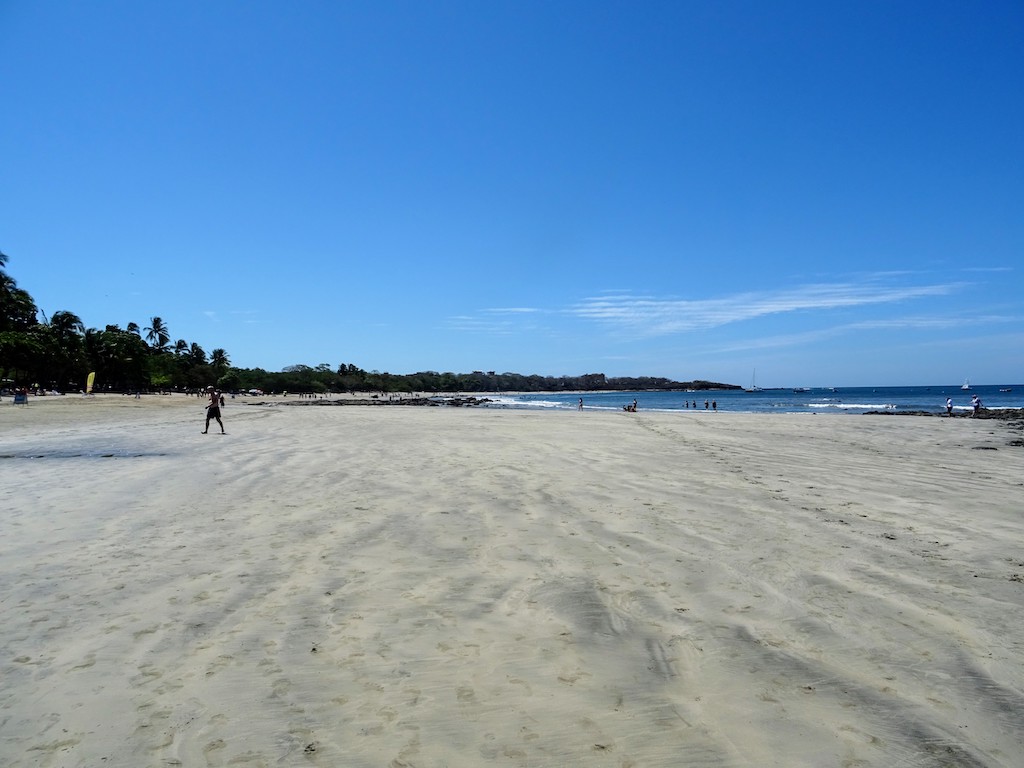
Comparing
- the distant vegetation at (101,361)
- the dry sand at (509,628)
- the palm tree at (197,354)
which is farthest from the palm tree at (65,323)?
the dry sand at (509,628)

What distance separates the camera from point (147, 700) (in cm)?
290

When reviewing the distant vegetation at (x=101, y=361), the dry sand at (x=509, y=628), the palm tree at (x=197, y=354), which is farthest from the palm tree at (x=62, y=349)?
the dry sand at (x=509, y=628)

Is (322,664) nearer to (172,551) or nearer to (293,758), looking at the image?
(293,758)

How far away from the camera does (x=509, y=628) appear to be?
3.79 meters

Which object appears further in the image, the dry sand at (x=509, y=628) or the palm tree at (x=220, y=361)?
the palm tree at (x=220, y=361)

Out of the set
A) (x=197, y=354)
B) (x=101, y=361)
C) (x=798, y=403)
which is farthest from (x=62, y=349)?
(x=798, y=403)

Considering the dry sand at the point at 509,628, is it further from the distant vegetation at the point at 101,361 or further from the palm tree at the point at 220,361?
the palm tree at the point at 220,361

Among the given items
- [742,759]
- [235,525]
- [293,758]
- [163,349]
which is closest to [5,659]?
[293,758]

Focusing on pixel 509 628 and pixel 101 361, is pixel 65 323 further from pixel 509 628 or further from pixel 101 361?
pixel 509 628

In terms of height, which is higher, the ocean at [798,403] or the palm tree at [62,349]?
the palm tree at [62,349]

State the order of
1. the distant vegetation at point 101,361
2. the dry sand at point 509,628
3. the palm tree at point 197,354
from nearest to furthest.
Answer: the dry sand at point 509,628 < the distant vegetation at point 101,361 < the palm tree at point 197,354

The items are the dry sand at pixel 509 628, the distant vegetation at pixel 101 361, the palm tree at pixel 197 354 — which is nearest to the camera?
the dry sand at pixel 509 628

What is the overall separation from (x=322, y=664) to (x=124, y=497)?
6278 mm

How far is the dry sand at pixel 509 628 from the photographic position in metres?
2.64
